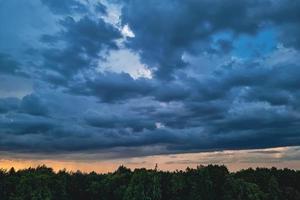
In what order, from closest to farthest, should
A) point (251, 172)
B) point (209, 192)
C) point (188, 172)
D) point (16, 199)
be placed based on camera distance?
point (16, 199), point (209, 192), point (188, 172), point (251, 172)

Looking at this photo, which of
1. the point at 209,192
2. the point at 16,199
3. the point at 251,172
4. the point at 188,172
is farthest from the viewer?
the point at 251,172

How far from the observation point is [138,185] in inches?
4783

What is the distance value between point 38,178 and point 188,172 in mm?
39670

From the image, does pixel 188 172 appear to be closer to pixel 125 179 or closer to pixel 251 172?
pixel 125 179

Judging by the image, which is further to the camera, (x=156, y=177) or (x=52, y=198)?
(x=156, y=177)

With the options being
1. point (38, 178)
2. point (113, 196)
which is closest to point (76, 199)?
point (113, 196)

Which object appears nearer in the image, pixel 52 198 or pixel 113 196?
pixel 52 198

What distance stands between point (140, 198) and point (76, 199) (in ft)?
58.1

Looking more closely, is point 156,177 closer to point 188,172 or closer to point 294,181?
point 188,172

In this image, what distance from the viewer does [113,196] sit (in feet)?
412

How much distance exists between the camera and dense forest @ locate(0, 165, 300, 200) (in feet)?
370

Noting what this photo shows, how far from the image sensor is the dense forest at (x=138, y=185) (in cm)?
11281

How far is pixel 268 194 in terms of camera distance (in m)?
132

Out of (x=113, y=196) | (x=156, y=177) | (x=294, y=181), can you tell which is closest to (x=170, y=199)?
(x=156, y=177)
